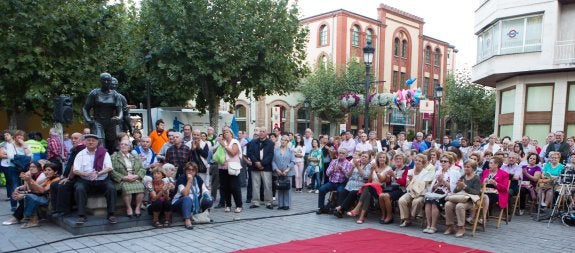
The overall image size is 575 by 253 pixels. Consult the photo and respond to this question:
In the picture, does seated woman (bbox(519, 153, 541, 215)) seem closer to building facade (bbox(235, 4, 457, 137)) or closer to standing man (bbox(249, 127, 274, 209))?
standing man (bbox(249, 127, 274, 209))

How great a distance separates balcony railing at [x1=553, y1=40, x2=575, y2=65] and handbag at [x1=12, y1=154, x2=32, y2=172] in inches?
803

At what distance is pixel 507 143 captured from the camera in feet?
38.4

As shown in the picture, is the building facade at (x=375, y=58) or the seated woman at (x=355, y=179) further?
the building facade at (x=375, y=58)

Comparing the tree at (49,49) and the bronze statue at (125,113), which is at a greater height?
the tree at (49,49)

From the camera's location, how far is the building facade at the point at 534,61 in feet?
62.0

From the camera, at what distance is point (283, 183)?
9.45 m

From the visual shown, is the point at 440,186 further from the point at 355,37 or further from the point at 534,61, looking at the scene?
the point at 355,37

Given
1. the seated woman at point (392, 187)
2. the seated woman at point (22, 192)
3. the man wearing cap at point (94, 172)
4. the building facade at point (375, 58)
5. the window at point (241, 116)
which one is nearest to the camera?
the man wearing cap at point (94, 172)

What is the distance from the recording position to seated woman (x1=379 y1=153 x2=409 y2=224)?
836 centimetres

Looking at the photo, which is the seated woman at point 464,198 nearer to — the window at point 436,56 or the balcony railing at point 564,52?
the balcony railing at point 564,52

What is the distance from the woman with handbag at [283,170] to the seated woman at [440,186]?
3.10 m

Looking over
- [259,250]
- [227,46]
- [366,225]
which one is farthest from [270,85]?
[259,250]

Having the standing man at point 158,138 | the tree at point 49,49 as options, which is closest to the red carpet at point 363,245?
the standing man at point 158,138

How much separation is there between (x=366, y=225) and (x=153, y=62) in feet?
38.2
